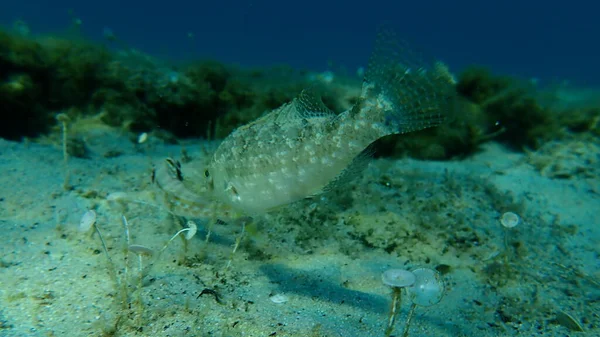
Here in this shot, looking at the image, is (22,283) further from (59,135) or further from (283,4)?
(283,4)

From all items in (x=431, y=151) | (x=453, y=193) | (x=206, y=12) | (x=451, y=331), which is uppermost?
(x=206, y=12)

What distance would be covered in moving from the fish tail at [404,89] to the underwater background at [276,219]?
0.03m

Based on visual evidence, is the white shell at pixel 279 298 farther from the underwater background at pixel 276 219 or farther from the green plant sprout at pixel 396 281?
the green plant sprout at pixel 396 281

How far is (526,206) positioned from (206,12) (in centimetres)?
10446

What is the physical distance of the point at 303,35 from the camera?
93688mm


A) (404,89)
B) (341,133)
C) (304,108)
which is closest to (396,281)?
(341,133)

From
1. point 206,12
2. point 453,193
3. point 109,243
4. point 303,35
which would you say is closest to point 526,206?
point 453,193

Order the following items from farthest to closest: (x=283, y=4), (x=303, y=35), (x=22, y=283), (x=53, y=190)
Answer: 1. (x=283, y=4)
2. (x=303, y=35)
3. (x=53, y=190)
4. (x=22, y=283)

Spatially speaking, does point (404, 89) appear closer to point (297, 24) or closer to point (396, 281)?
point (396, 281)

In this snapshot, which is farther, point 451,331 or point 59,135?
point 59,135

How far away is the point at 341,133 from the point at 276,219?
6.29 feet

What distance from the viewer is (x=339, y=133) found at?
2.92 m

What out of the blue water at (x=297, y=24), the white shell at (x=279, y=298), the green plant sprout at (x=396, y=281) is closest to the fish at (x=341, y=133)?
the white shell at (x=279, y=298)

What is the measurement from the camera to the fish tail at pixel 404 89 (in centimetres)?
292
